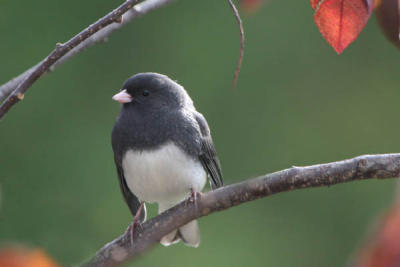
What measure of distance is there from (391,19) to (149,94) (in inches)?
67.2

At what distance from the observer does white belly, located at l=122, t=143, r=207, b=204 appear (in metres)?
2.20

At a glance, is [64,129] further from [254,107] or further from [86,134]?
[254,107]

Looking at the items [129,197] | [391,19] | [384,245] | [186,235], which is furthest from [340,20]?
[129,197]

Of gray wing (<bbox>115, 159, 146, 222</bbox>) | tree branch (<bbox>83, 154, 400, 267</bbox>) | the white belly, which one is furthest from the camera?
gray wing (<bbox>115, 159, 146, 222</bbox>)

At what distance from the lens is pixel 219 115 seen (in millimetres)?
4203

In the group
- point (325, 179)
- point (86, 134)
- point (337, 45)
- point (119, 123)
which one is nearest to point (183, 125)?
point (119, 123)

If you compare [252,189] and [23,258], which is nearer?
[23,258]

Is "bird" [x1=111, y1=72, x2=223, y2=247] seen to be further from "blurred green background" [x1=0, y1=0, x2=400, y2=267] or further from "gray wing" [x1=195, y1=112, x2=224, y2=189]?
"blurred green background" [x1=0, y1=0, x2=400, y2=267]

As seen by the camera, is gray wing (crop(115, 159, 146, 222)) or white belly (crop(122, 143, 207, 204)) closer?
white belly (crop(122, 143, 207, 204))

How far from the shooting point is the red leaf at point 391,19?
2.77 ft

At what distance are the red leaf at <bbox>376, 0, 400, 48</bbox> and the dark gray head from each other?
1611 millimetres

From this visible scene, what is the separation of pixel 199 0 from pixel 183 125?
235cm

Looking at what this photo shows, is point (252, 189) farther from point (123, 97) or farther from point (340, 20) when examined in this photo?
point (123, 97)

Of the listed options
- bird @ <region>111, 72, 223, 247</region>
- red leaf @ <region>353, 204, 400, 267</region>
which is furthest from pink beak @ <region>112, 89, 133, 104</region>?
red leaf @ <region>353, 204, 400, 267</region>
